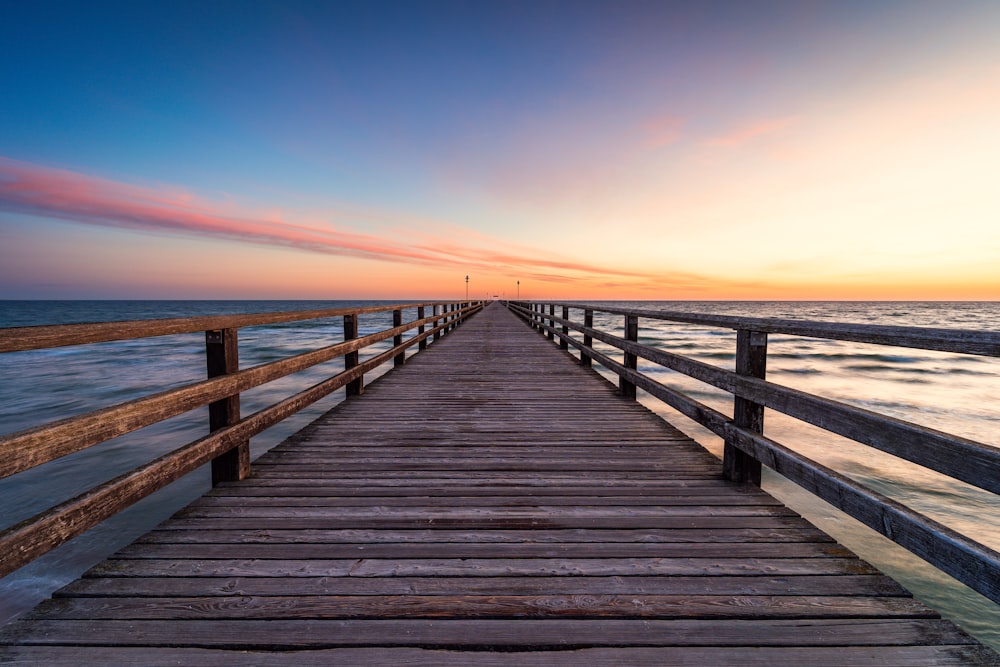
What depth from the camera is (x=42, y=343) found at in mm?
1777

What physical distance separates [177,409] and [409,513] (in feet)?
4.65

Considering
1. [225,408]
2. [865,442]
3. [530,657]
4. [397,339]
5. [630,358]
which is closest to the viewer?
[530,657]

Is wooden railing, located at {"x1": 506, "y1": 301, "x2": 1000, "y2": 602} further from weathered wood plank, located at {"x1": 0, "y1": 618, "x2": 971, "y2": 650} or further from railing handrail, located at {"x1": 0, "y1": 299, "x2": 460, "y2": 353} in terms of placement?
railing handrail, located at {"x1": 0, "y1": 299, "x2": 460, "y2": 353}

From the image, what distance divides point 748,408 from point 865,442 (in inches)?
38.7

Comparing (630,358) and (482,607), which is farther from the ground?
(630,358)

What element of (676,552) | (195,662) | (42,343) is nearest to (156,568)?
(195,662)

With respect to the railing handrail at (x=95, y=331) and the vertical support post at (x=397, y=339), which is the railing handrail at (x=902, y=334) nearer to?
the railing handrail at (x=95, y=331)

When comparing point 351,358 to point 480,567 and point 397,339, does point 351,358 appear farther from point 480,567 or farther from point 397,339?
point 480,567

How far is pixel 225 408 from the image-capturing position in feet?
9.78

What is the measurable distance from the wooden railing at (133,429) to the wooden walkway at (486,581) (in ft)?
1.12

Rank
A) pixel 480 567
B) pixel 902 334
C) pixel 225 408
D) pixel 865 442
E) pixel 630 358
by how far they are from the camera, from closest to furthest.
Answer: pixel 902 334 < pixel 865 442 < pixel 480 567 < pixel 225 408 < pixel 630 358

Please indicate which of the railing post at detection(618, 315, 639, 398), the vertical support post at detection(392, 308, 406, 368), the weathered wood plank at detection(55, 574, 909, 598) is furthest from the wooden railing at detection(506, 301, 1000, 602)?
the vertical support post at detection(392, 308, 406, 368)

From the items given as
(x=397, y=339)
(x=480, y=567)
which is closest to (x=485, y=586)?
(x=480, y=567)

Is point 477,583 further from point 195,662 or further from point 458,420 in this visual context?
point 458,420
